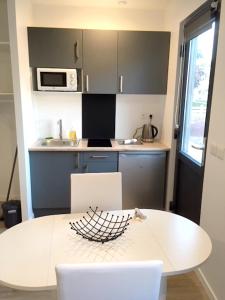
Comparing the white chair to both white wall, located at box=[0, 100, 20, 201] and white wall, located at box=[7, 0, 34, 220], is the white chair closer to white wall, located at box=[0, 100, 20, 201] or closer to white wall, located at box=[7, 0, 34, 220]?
white wall, located at box=[7, 0, 34, 220]

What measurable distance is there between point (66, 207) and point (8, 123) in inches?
51.1

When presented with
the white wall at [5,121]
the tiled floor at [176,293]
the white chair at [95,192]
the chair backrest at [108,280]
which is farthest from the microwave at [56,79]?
the chair backrest at [108,280]

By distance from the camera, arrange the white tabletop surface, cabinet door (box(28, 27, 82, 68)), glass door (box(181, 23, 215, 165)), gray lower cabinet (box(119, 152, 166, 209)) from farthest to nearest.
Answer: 1. gray lower cabinet (box(119, 152, 166, 209))
2. cabinet door (box(28, 27, 82, 68))
3. glass door (box(181, 23, 215, 165))
4. the white tabletop surface

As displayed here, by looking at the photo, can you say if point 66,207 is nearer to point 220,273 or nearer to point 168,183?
point 168,183

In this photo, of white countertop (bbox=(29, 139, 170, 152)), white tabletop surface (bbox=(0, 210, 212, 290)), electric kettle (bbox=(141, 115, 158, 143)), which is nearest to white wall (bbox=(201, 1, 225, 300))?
white tabletop surface (bbox=(0, 210, 212, 290))

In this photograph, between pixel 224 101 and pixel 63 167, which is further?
pixel 63 167

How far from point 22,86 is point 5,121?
81cm

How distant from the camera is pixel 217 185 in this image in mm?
1893

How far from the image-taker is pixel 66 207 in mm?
3145

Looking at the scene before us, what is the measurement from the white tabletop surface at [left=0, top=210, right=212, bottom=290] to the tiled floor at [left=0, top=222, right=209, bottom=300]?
0.79 meters

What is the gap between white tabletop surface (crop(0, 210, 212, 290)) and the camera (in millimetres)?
1116

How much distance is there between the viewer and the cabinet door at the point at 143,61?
3031mm

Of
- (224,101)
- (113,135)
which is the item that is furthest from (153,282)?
(113,135)

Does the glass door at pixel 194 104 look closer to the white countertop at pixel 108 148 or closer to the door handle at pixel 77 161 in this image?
the white countertop at pixel 108 148
